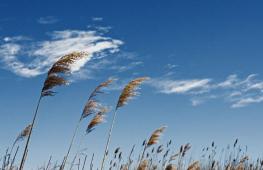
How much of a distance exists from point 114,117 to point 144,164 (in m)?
1.95

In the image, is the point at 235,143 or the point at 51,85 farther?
the point at 235,143

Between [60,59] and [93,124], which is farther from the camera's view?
[93,124]

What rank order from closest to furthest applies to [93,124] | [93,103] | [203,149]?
[93,103]
[93,124]
[203,149]

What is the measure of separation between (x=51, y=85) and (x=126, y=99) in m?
3.69

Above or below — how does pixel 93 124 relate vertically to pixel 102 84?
below

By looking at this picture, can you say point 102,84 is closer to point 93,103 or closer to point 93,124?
point 93,103

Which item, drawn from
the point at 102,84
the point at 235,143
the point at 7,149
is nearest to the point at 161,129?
the point at 102,84

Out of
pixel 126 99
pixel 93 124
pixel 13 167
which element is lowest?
pixel 13 167

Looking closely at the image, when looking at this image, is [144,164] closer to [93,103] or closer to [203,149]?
[93,103]

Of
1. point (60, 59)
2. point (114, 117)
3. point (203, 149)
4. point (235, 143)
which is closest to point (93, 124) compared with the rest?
point (114, 117)

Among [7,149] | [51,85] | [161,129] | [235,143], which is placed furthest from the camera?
[235,143]

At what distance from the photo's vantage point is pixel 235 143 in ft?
79.6

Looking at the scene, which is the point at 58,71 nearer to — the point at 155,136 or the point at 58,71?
the point at 58,71

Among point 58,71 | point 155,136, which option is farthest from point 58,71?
point 155,136
